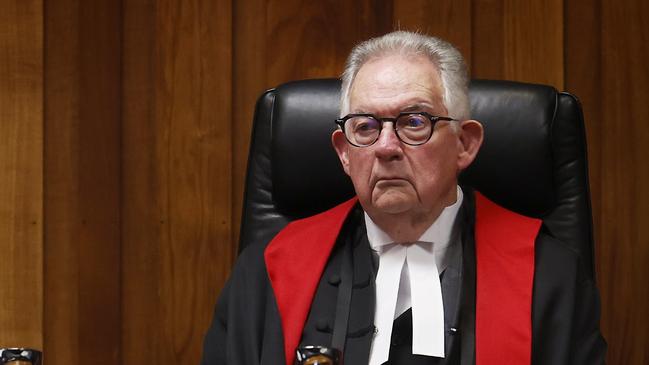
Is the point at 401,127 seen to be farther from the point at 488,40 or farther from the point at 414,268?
the point at 488,40

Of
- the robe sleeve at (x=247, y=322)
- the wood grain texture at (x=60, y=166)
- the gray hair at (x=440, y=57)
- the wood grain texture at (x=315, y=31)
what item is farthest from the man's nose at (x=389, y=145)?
the wood grain texture at (x=60, y=166)

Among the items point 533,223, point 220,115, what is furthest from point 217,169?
point 533,223

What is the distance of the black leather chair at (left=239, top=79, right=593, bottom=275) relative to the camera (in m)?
2.01

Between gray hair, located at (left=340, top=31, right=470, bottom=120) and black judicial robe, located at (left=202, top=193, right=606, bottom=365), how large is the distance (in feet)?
0.72

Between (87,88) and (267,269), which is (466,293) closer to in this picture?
(267,269)

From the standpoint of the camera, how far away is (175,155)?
261 centimetres

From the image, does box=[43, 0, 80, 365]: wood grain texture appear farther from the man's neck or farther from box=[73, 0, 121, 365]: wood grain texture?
the man's neck

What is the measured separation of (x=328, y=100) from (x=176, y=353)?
0.93 meters

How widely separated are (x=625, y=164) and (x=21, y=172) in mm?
1582

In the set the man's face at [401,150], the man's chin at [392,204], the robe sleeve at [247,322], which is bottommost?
the robe sleeve at [247,322]

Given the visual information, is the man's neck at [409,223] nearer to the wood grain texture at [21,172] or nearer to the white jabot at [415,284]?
the white jabot at [415,284]

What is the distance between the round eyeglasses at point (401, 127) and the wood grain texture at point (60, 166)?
3.23 feet

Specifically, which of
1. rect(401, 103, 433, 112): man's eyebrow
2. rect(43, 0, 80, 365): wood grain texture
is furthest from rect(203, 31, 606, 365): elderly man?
rect(43, 0, 80, 365): wood grain texture

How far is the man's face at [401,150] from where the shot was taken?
186 centimetres
